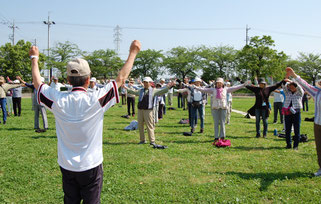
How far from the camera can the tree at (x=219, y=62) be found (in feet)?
219

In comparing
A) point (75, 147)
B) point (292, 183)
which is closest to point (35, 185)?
point (75, 147)

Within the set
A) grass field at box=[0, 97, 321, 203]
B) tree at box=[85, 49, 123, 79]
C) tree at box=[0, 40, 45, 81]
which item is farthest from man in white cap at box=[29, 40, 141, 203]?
tree at box=[85, 49, 123, 79]

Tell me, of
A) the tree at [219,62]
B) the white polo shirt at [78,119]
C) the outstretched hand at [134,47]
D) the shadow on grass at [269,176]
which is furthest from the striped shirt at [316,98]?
the tree at [219,62]

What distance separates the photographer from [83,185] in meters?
2.39

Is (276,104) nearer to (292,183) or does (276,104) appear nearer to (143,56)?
(292,183)

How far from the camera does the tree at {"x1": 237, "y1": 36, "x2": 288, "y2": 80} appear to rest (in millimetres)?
49531

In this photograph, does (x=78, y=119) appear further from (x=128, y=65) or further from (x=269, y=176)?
(x=269, y=176)

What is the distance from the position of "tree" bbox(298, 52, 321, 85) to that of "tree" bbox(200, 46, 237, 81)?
1686cm

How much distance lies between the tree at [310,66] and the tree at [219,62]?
664 inches

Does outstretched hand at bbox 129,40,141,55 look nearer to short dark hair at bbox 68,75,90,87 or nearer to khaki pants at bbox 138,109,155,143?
short dark hair at bbox 68,75,90,87

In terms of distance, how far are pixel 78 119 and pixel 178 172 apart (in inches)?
159

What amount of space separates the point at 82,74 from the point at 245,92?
2196 inches

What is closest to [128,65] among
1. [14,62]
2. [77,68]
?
[77,68]

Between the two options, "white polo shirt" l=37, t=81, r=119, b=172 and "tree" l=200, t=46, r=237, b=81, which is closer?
"white polo shirt" l=37, t=81, r=119, b=172
